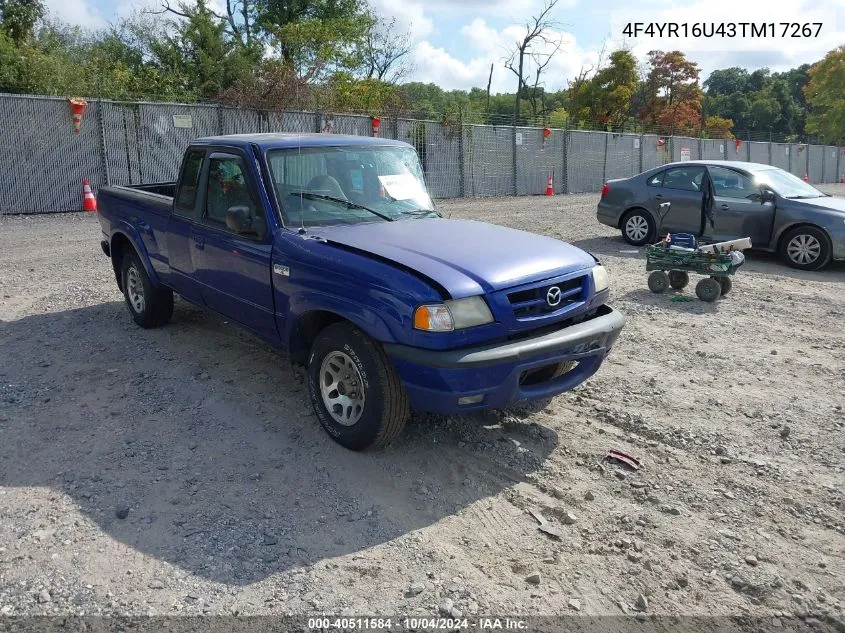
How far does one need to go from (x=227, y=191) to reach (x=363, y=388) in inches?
81.2

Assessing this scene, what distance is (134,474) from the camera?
4.07 meters

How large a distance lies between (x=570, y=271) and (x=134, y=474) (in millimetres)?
2805

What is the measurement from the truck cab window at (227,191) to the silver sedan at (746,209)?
23.8 ft

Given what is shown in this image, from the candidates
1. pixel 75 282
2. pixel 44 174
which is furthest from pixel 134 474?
pixel 44 174

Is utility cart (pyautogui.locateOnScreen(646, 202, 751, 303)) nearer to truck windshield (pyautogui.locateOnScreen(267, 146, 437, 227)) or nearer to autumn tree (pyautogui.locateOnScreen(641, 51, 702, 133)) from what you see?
truck windshield (pyautogui.locateOnScreen(267, 146, 437, 227))

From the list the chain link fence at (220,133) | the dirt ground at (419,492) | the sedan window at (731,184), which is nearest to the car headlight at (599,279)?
the dirt ground at (419,492)

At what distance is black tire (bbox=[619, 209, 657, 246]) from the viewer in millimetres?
12000

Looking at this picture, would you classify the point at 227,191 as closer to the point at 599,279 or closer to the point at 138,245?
the point at 138,245

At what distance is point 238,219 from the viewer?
4641mm

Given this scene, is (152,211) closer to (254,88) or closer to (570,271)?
(570,271)

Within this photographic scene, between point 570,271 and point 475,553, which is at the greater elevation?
point 570,271

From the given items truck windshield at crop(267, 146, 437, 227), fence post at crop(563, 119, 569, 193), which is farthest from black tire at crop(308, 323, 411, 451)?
fence post at crop(563, 119, 569, 193)

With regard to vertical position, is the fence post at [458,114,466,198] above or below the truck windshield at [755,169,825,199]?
above

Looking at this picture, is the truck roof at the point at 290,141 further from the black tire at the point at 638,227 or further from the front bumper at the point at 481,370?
the black tire at the point at 638,227
